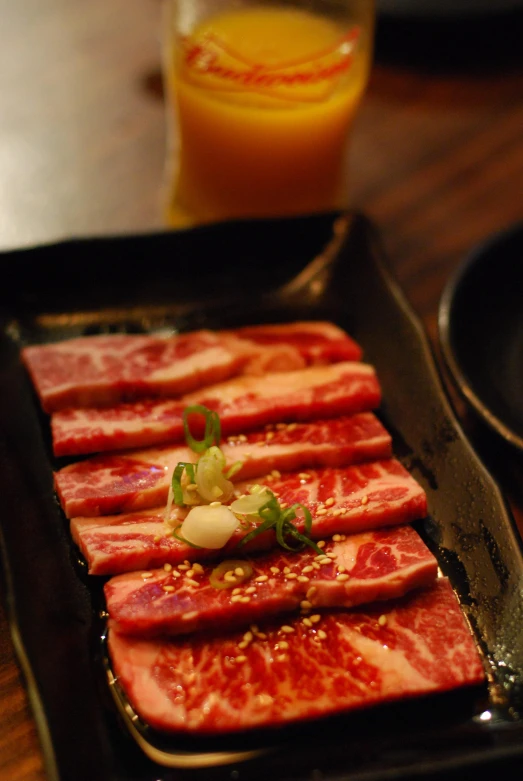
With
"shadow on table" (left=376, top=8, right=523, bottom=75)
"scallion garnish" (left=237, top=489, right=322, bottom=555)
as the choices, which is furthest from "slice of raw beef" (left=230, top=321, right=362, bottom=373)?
"shadow on table" (left=376, top=8, right=523, bottom=75)

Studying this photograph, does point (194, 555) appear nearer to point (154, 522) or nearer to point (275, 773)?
point (154, 522)

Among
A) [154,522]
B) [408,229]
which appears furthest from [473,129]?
[154,522]

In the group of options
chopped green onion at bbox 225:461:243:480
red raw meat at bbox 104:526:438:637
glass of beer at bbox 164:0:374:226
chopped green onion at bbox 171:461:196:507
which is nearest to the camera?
red raw meat at bbox 104:526:438:637

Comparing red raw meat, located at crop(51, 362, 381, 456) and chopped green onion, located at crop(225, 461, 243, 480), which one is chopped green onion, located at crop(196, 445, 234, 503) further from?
red raw meat, located at crop(51, 362, 381, 456)

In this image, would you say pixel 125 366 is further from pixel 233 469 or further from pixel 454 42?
pixel 454 42

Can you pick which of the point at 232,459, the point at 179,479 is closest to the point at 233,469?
the point at 232,459

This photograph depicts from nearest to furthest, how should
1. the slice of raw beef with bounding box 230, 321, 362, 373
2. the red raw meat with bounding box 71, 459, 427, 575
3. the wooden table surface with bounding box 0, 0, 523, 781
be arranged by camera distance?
the red raw meat with bounding box 71, 459, 427, 575 → the slice of raw beef with bounding box 230, 321, 362, 373 → the wooden table surface with bounding box 0, 0, 523, 781

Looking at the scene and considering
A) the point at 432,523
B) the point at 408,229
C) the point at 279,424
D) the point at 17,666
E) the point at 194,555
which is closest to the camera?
the point at 17,666
